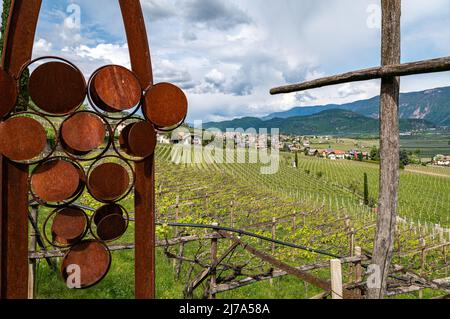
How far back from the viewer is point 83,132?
68.7 inches

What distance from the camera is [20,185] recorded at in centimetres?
175

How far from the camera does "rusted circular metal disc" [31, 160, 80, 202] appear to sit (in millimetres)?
1701

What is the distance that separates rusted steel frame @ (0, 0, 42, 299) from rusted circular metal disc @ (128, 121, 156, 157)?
555 mm

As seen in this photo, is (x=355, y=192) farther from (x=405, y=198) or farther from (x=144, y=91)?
(x=144, y=91)

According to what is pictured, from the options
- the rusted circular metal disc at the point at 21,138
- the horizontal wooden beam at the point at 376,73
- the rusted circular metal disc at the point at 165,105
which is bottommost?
the rusted circular metal disc at the point at 21,138

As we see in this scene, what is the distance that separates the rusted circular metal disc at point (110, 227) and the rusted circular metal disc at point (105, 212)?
0.03m

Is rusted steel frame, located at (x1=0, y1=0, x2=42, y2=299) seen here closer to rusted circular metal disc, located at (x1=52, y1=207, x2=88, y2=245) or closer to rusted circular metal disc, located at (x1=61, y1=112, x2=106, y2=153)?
rusted circular metal disc, located at (x1=52, y1=207, x2=88, y2=245)

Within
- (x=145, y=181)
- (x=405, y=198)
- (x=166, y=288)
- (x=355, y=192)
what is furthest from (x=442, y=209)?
(x=145, y=181)

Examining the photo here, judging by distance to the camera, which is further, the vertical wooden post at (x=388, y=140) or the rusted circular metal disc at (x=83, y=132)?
the vertical wooden post at (x=388, y=140)

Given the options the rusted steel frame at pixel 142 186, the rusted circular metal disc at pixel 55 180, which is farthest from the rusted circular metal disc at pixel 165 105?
the rusted circular metal disc at pixel 55 180

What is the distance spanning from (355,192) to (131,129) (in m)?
33.4

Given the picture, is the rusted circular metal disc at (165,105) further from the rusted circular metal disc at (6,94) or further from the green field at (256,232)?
the green field at (256,232)

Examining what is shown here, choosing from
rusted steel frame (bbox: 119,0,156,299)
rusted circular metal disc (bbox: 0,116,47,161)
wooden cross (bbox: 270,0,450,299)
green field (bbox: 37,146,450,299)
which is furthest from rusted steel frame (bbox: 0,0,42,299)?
green field (bbox: 37,146,450,299)

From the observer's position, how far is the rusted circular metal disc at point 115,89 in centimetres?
179
